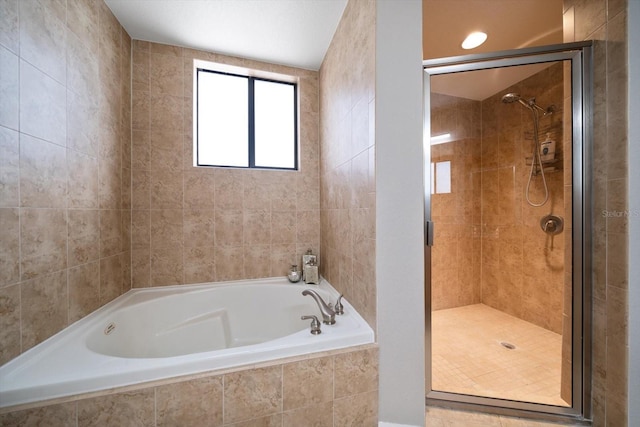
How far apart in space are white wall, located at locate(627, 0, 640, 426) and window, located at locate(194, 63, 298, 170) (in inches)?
79.4

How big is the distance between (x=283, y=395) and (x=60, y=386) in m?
0.81

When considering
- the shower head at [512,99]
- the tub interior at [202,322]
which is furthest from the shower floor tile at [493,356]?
the shower head at [512,99]

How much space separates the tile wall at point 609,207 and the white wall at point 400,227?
33.8 inches

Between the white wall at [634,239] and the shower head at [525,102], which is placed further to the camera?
the shower head at [525,102]

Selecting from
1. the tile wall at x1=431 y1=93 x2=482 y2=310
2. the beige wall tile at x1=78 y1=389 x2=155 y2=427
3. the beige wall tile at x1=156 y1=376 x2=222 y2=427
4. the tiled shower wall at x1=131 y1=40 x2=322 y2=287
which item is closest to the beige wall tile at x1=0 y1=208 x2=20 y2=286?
the beige wall tile at x1=78 y1=389 x2=155 y2=427

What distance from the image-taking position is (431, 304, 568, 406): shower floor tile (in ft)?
4.38

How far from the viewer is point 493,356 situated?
5.36 feet

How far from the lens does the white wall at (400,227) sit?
3.67 ft

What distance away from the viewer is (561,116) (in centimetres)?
132

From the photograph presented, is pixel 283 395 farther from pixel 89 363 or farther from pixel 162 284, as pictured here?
pixel 162 284

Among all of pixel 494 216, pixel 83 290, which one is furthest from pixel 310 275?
pixel 494 216

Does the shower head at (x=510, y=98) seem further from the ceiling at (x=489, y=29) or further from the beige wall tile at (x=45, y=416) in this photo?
the beige wall tile at (x=45, y=416)

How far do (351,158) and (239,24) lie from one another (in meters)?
1.25

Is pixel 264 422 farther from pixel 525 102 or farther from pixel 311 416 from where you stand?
pixel 525 102
